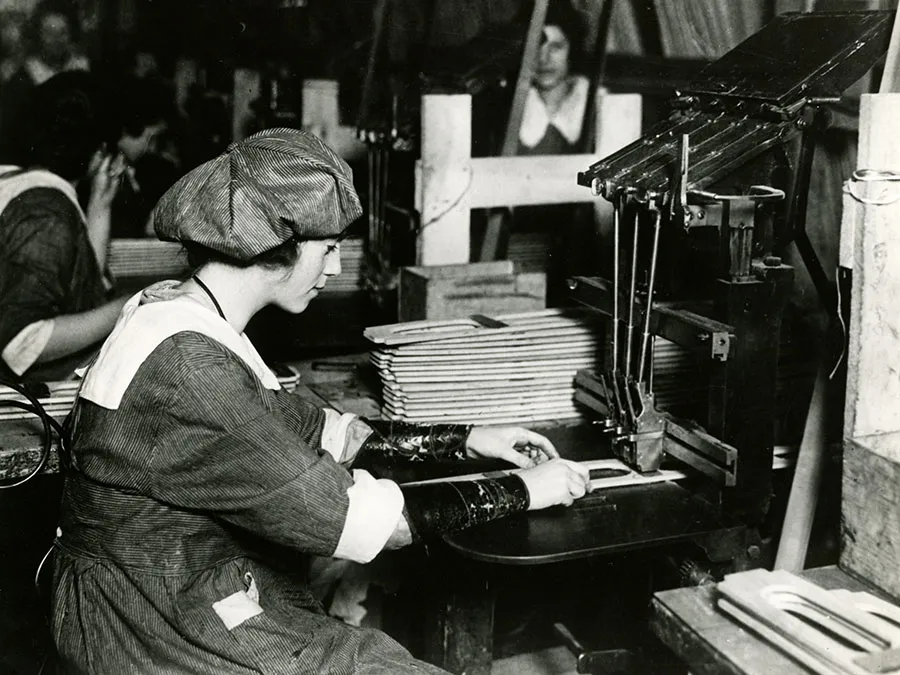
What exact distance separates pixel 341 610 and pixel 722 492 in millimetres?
1444

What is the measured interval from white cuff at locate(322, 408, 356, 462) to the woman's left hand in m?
0.34

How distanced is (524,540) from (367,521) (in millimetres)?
434

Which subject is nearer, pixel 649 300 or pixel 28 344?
pixel 649 300

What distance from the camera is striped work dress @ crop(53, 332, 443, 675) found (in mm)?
1997

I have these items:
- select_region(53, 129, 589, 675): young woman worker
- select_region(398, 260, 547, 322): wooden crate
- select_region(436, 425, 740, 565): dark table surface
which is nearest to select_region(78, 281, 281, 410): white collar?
select_region(53, 129, 589, 675): young woman worker

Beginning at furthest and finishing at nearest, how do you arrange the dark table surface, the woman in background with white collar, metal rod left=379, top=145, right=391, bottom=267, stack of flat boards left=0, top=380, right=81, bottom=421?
the woman in background with white collar < metal rod left=379, top=145, right=391, bottom=267 < stack of flat boards left=0, top=380, right=81, bottom=421 < the dark table surface

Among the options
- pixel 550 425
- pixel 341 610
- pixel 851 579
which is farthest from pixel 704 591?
pixel 341 610

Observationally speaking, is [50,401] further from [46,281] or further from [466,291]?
→ [466,291]

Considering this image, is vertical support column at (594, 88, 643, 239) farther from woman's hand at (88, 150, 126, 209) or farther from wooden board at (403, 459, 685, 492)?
woman's hand at (88, 150, 126, 209)

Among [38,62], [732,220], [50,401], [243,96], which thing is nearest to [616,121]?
[732,220]

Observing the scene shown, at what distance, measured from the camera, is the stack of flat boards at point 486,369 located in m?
3.22

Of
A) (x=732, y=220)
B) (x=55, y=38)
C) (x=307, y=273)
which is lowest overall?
(x=307, y=273)

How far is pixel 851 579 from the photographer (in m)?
2.05

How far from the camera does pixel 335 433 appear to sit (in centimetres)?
279
